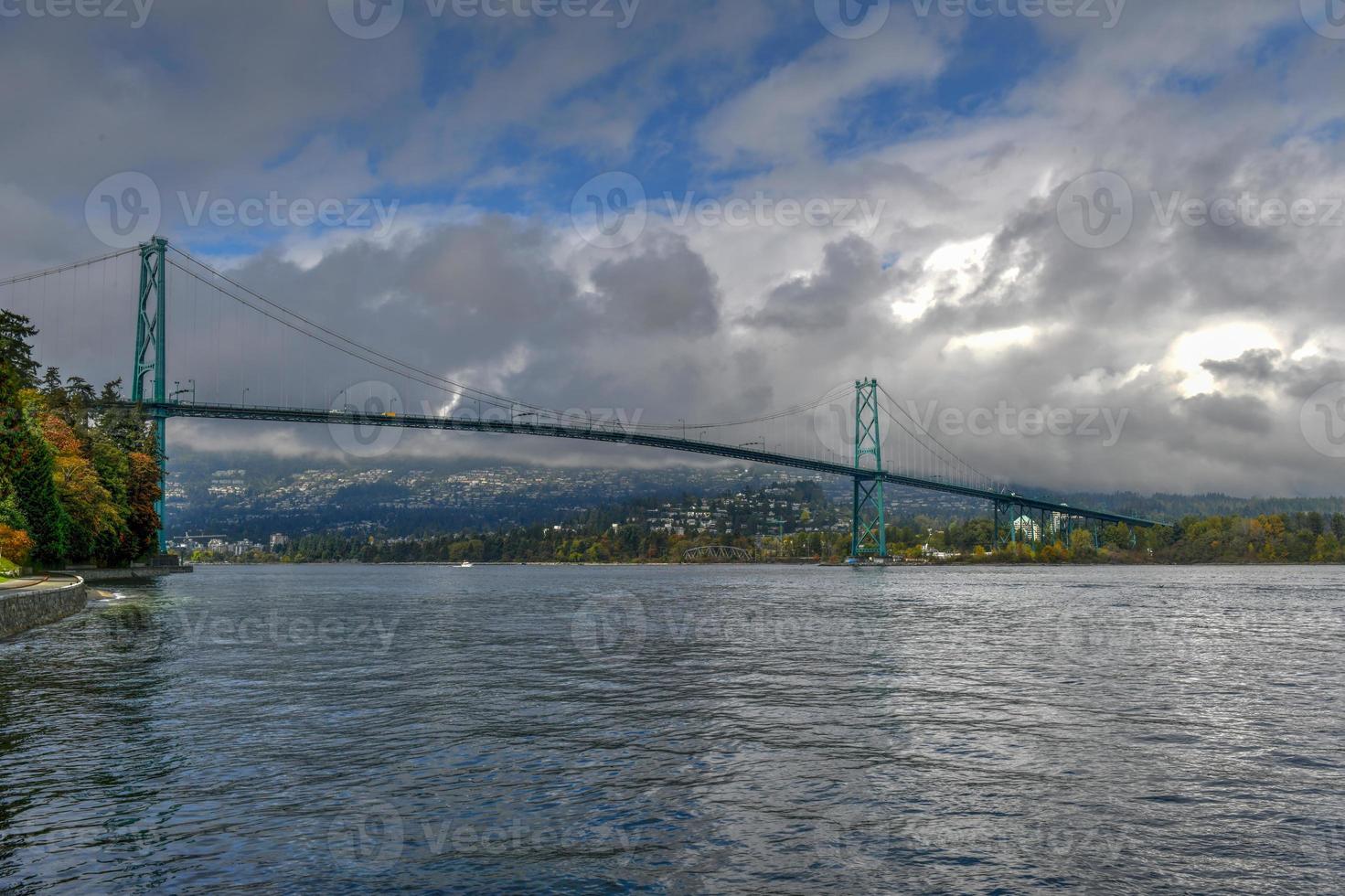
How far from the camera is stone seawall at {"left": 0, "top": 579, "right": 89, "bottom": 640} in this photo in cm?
2900

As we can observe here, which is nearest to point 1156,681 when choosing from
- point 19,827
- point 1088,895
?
point 1088,895

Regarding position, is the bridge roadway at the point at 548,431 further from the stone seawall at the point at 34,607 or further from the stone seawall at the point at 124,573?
the stone seawall at the point at 34,607

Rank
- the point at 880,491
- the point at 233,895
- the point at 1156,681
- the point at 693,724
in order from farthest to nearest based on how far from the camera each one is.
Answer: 1. the point at 880,491
2. the point at 1156,681
3. the point at 693,724
4. the point at 233,895

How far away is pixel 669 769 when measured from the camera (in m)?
12.9

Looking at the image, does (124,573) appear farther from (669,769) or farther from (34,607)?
(669,769)

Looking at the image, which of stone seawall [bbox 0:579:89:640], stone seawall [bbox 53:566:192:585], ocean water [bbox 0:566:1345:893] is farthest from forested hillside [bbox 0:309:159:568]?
ocean water [bbox 0:566:1345:893]

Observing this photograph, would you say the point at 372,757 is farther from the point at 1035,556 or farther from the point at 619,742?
the point at 1035,556

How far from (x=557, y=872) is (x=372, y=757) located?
5534 millimetres

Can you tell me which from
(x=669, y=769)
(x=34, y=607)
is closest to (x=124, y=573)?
(x=34, y=607)

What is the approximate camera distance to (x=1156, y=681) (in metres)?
21.7

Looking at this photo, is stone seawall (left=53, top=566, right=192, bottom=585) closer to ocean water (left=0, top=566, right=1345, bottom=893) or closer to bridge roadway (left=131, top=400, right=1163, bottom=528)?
bridge roadway (left=131, top=400, right=1163, bottom=528)

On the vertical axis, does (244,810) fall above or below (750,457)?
below

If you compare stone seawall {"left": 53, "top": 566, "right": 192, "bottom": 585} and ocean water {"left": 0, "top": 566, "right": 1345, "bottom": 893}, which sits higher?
ocean water {"left": 0, "top": 566, "right": 1345, "bottom": 893}

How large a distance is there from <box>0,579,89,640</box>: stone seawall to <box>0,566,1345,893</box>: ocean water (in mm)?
1799
